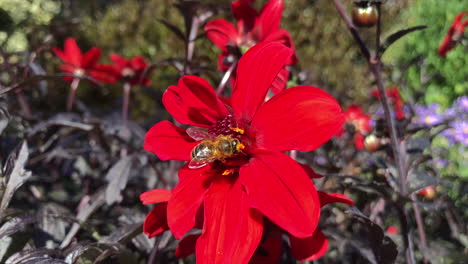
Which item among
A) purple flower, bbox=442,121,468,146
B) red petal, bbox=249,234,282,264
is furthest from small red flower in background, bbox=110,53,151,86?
purple flower, bbox=442,121,468,146

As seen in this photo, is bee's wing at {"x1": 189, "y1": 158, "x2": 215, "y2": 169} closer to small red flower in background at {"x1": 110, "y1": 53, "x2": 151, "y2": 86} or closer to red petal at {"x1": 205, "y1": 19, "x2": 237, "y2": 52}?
red petal at {"x1": 205, "y1": 19, "x2": 237, "y2": 52}

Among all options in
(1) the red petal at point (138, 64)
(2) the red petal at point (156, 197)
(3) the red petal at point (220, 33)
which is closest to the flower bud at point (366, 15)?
(3) the red petal at point (220, 33)

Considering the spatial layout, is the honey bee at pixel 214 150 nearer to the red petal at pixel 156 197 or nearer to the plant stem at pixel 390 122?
the red petal at pixel 156 197

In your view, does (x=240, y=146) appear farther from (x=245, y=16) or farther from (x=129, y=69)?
(x=129, y=69)

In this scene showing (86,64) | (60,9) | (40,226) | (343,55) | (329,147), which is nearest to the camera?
(40,226)


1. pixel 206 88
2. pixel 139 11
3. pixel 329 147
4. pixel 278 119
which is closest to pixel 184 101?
pixel 206 88

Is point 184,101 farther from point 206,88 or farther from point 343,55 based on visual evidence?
point 343,55
